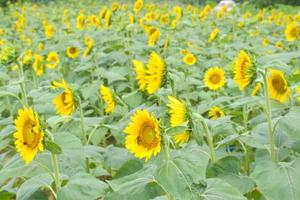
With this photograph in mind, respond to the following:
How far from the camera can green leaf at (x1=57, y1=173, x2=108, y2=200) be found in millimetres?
1629

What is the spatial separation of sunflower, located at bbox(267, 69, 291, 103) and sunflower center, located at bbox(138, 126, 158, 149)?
705mm

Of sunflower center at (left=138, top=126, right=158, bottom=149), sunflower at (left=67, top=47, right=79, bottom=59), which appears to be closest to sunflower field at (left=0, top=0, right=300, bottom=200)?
sunflower center at (left=138, top=126, right=158, bottom=149)

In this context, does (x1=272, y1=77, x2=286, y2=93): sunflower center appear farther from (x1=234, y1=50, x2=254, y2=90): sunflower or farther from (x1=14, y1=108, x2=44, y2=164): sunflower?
(x1=14, y1=108, x2=44, y2=164): sunflower

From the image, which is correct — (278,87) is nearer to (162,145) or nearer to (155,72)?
(155,72)

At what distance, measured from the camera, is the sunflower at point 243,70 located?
1881mm

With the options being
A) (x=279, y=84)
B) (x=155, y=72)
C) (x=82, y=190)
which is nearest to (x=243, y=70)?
Answer: (x=279, y=84)

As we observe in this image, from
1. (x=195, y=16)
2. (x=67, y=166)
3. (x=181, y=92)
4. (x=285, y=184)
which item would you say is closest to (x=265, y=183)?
(x=285, y=184)

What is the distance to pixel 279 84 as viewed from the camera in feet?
6.73

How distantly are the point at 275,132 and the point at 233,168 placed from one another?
0.22 meters

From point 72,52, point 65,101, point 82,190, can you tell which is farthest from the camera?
point 72,52

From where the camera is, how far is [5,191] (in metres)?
1.98

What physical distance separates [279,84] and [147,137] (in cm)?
75

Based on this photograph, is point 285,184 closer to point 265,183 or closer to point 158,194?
point 265,183

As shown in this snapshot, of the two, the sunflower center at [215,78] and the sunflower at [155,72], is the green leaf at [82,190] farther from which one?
the sunflower center at [215,78]
